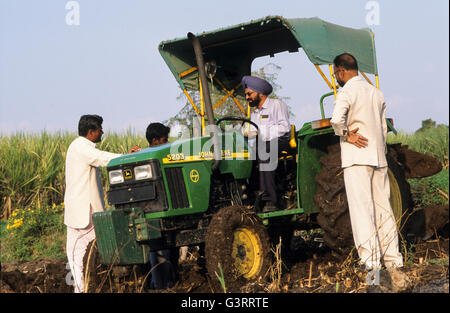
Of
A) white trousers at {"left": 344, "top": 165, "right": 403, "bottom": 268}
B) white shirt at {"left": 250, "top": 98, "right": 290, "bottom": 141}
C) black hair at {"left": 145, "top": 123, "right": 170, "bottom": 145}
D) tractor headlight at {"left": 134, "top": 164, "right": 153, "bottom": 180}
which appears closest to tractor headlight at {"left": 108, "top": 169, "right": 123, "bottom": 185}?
tractor headlight at {"left": 134, "top": 164, "right": 153, "bottom": 180}

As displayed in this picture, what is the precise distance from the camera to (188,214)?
6.06 m

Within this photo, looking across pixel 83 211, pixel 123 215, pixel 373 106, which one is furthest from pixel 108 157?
pixel 373 106

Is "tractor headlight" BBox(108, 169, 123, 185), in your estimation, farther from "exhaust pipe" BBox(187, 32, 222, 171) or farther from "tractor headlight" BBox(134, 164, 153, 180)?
"exhaust pipe" BBox(187, 32, 222, 171)

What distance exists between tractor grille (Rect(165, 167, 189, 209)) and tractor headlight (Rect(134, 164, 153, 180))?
166 millimetres

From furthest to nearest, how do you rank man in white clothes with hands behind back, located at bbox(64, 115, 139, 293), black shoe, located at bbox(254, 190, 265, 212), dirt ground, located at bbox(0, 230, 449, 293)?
black shoe, located at bbox(254, 190, 265, 212) < man in white clothes with hands behind back, located at bbox(64, 115, 139, 293) < dirt ground, located at bbox(0, 230, 449, 293)

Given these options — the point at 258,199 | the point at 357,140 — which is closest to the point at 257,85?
the point at 258,199

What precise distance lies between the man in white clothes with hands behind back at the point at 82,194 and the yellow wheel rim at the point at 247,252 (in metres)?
1.46

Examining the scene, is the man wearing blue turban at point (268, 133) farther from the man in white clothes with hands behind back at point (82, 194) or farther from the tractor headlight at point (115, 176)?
the tractor headlight at point (115, 176)

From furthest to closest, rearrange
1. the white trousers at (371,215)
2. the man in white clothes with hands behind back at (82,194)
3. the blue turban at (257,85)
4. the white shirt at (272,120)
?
1. the blue turban at (257,85)
2. the white shirt at (272,120)
3. the man in white clothes with hands behind back at (82,194)
4. the white trousers at (371,215)

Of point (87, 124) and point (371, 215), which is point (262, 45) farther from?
point (371, 215)

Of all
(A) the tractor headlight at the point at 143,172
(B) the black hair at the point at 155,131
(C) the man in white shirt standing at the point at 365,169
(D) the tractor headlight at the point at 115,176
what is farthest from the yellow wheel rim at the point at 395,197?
(D) the tractor headlight at the point at 115,176

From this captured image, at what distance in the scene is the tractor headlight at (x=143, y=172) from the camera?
5849mm

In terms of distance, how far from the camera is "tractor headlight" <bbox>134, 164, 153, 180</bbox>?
19.2ft
